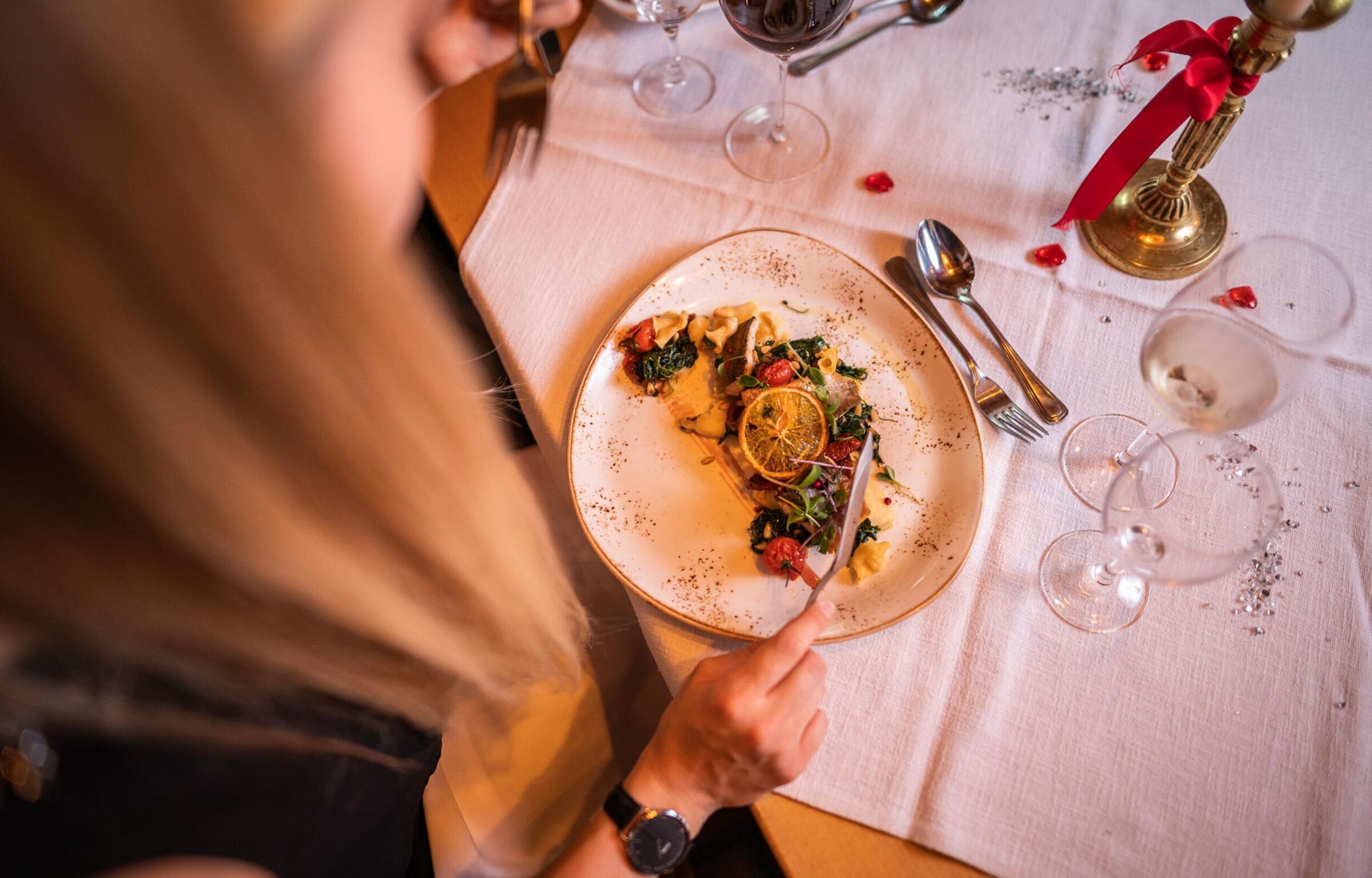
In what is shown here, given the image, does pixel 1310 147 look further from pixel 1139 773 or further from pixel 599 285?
pixel 599 285

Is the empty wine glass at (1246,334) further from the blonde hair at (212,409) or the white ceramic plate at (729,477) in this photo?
the blonde hair at (212,409)

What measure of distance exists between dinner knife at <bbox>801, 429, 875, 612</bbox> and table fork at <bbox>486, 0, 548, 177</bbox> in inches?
25.7

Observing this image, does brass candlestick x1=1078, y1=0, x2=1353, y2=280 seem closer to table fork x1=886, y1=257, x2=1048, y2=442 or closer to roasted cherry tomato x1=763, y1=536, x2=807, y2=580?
table fork x1=886, y1=257, x2=1048, y2=442

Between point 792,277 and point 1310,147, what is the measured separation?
824 mm

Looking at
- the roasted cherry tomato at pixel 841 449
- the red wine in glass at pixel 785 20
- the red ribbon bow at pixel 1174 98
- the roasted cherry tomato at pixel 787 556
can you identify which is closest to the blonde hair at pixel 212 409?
the roasted cherry tomato at pixel 787 556

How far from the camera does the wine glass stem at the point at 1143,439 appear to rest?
105 cm

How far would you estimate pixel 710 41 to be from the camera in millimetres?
1397

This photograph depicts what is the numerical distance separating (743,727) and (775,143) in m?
0.92

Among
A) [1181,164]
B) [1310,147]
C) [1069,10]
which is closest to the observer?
[1181,164]

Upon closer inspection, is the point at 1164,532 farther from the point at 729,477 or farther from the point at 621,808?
the point at 621,808

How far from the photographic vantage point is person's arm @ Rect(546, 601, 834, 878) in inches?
33.6

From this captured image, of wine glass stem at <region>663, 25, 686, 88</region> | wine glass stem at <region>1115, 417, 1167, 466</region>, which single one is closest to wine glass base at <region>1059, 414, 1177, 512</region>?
wine glass stem at <region>1115, 417, 1167, 466</region>

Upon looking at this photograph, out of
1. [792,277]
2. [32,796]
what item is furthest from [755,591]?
[32,796]

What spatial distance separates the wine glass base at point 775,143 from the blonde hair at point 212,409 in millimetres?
711
